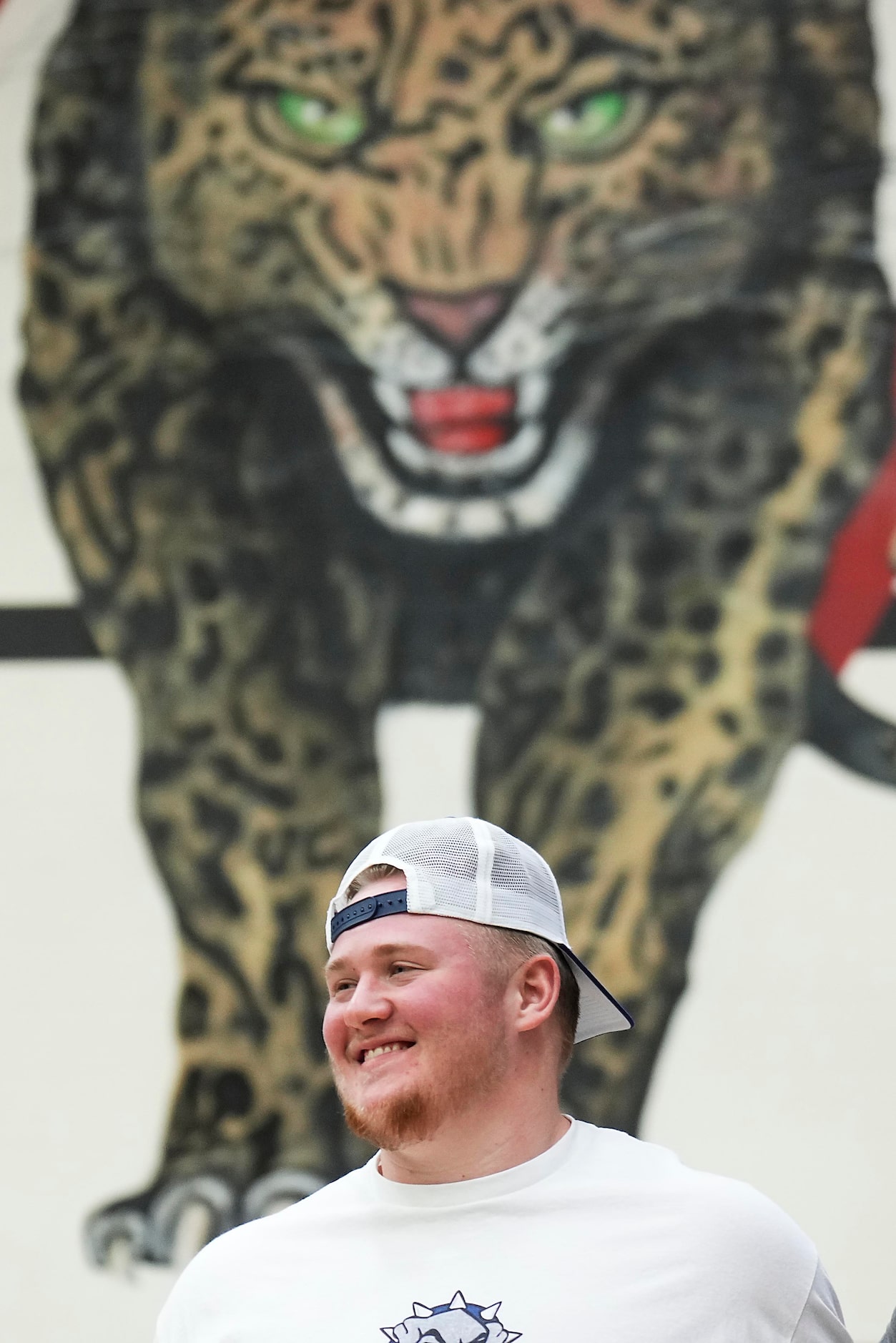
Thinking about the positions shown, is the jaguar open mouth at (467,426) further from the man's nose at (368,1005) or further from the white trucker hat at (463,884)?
the man's nose at (368,1005)

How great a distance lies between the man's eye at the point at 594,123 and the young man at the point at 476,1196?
1.59 m

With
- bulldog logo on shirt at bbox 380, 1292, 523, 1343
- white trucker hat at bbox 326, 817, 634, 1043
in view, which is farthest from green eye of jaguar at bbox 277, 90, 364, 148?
bulldog logo on shirt at bbox 380, 1292, 523, 1343

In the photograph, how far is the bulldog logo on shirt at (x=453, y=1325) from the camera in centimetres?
129

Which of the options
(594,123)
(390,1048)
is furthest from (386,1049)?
(594,123)

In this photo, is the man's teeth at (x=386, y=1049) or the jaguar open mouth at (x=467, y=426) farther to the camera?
the jaguar open mouth at (x=467, y=426)

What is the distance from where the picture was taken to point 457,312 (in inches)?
109

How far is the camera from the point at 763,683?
2547 millimetres

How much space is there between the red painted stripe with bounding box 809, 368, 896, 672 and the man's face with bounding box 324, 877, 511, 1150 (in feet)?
4.07

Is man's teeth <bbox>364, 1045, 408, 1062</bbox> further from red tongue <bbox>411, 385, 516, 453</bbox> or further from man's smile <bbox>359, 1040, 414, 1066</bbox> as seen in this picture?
red tongue <bbox>411, 385, 516, 453</bbox>

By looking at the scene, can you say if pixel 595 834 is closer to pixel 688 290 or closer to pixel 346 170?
pixel 688 290

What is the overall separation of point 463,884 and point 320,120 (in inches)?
71.6

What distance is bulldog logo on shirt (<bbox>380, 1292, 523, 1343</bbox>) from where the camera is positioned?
1295 millimetres

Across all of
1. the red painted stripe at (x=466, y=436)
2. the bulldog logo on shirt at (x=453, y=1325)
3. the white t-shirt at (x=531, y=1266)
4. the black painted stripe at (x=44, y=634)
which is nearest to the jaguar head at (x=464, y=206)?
the red painted stripe at (x=466, y=436)

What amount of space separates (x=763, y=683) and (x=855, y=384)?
51 cm
